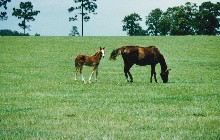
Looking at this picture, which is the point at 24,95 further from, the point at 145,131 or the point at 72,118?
the point at 145,131

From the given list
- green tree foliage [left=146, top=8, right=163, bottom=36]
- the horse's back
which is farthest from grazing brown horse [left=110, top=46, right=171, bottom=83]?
green tree foliage [left=146, top=8, right=163, bottom=36]

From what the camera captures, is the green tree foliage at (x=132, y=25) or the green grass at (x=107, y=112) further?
the green tree foliage at (x=132, y=25)

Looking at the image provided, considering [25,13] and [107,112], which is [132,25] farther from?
[107,112]

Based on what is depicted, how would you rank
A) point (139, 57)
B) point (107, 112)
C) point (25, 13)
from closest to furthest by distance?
point (107, 112)
point (139, 57)
point (25, 13)

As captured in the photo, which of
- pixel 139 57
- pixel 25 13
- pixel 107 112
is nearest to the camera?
pixel 107 112

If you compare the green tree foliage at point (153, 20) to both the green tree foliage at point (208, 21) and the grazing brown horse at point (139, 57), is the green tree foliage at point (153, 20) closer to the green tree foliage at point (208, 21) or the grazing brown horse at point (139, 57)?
the green tree foliage at point (208, 21)

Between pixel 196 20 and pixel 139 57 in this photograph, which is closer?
pixel 139 57

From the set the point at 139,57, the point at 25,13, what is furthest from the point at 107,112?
the point at 25,13

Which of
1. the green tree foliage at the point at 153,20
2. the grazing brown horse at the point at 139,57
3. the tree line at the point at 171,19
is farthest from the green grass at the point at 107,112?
the green tree foliage at the point at 153,20

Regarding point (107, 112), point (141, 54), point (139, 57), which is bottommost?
point (107, 112)

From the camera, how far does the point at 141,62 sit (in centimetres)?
2703

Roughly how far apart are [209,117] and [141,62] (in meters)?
13.8

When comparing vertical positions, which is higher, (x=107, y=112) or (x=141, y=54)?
(x=141, y=54)

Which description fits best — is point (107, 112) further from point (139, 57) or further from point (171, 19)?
point (171, 19)
